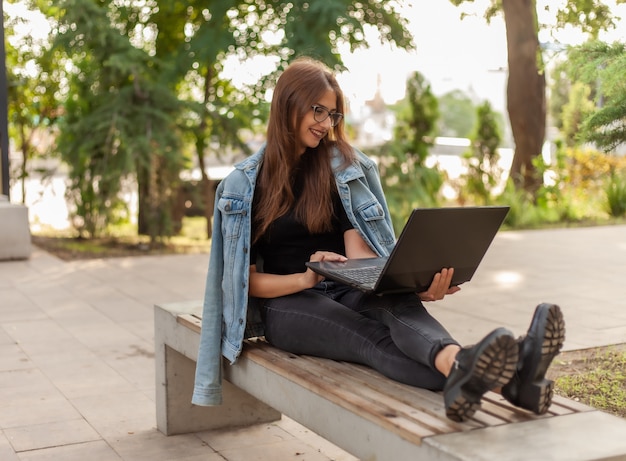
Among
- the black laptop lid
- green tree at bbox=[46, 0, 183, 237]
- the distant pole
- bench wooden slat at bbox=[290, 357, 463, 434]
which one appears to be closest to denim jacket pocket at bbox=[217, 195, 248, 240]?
bench wooden slat at bbox=[290, 357, 463, 434]

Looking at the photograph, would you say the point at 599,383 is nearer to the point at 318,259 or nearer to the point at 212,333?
the point at 318,259

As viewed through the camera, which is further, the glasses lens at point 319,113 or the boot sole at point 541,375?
the glasses lens at point 319,113

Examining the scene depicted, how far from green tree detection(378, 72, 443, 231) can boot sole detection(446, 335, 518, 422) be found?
28.4 ft

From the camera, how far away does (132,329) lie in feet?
19.2

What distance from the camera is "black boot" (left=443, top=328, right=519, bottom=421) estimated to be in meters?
2.23

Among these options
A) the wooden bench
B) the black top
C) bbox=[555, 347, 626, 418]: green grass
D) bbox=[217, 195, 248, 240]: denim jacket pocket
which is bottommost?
bbox=[555, 347, 626, 418]: green grass

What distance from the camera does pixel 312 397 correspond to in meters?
2.75

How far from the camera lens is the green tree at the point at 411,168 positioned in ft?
36.9

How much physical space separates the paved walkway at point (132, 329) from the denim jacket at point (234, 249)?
510mm

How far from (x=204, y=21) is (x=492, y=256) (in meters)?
4.68

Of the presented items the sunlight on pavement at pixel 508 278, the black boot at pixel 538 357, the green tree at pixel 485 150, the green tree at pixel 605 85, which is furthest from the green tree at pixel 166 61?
the black boot at pixel 538 357

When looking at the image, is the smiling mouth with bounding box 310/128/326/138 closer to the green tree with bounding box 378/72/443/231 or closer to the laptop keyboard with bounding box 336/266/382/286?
the laptop keyboard with bounding box 336/266/382/286

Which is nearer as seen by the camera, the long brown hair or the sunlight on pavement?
the long brown hair

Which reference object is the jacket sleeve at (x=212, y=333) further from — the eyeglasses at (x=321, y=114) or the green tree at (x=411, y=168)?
the green tree at (x=411, y=168)
